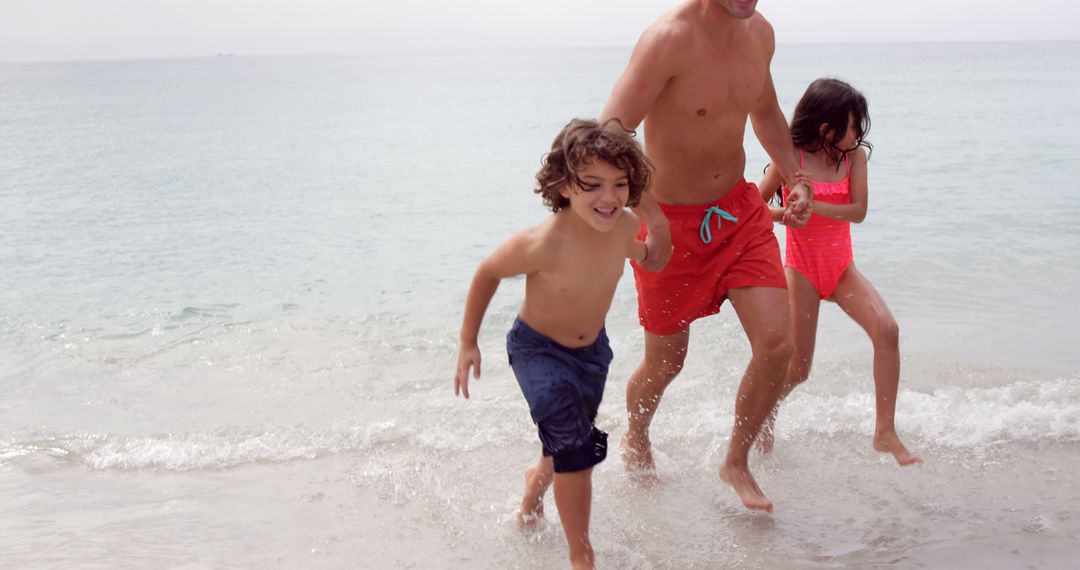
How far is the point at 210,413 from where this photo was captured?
5711 millimetres

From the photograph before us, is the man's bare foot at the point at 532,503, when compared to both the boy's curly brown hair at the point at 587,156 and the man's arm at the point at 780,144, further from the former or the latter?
the man's arm at the point at 780,144

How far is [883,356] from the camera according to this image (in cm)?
422

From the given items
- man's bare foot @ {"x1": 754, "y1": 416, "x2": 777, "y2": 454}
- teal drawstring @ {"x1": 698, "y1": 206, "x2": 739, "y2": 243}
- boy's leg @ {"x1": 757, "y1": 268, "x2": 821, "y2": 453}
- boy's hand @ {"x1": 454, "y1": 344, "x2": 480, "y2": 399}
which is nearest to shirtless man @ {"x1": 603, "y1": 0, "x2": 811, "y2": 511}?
teal drawstring @ {"x1": 698, "y1": 206, "x2": 739, "y2": 243}

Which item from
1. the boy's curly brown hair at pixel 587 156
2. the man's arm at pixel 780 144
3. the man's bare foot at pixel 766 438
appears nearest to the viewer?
the boy's curly brown hair at pixel 587 156

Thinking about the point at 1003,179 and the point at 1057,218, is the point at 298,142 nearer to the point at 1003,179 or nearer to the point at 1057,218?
the point at 1003,179

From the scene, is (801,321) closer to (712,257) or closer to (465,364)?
(712,257)

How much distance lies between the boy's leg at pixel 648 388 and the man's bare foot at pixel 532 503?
2.07 ft

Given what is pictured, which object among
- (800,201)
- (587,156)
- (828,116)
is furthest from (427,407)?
(587,156)

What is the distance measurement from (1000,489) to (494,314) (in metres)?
4.04

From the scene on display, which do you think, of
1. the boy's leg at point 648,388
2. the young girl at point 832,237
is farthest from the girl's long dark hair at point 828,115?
the boy's leg at point 648,388

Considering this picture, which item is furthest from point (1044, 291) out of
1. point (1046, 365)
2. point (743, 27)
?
point (743, 27)

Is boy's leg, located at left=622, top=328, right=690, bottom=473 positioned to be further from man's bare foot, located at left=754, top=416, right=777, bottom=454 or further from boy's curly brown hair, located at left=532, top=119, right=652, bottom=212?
boy's curly brown hair, located at left=532, top=119, right=652, bottom=212

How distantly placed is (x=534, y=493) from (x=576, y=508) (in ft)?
1.72

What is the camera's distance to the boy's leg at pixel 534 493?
3.87 metres
